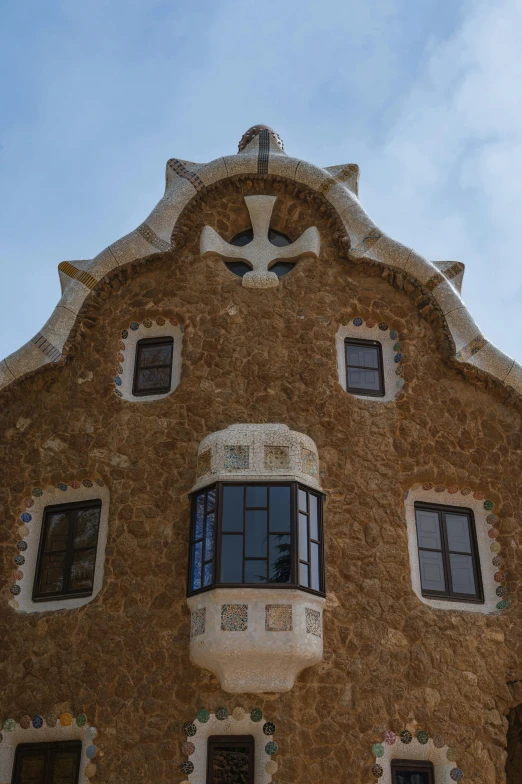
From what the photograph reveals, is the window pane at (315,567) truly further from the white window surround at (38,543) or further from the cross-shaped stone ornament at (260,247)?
the cross-shaped stone ornament at (260,247)

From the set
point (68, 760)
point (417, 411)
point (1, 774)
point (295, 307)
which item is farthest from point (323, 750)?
point (295, 307)

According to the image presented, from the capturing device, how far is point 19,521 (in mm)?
9430

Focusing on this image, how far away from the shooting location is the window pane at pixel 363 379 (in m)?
9.98

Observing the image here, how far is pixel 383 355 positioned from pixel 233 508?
2.90 meters

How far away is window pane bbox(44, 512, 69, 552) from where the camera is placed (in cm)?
938

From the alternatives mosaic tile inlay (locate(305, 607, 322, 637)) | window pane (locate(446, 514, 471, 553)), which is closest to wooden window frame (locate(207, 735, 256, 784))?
mosaic tile inlay (locate(305, 607, 322, 637))

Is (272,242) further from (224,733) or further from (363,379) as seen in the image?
(224,733)

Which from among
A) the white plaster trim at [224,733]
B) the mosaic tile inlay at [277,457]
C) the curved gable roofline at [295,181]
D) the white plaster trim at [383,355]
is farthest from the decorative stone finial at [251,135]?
the white plaster trim at [224,733]

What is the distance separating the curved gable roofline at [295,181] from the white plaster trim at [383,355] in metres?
0.72

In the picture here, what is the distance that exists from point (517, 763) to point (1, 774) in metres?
5.10

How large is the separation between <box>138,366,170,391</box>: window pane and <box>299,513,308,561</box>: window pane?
2.44 metres

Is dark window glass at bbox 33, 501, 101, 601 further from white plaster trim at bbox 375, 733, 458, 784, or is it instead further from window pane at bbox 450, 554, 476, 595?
window pane at bbox 450, 554, 476, 595

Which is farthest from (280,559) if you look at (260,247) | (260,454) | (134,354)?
(260,247)

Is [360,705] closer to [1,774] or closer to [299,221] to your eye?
[1,774]
